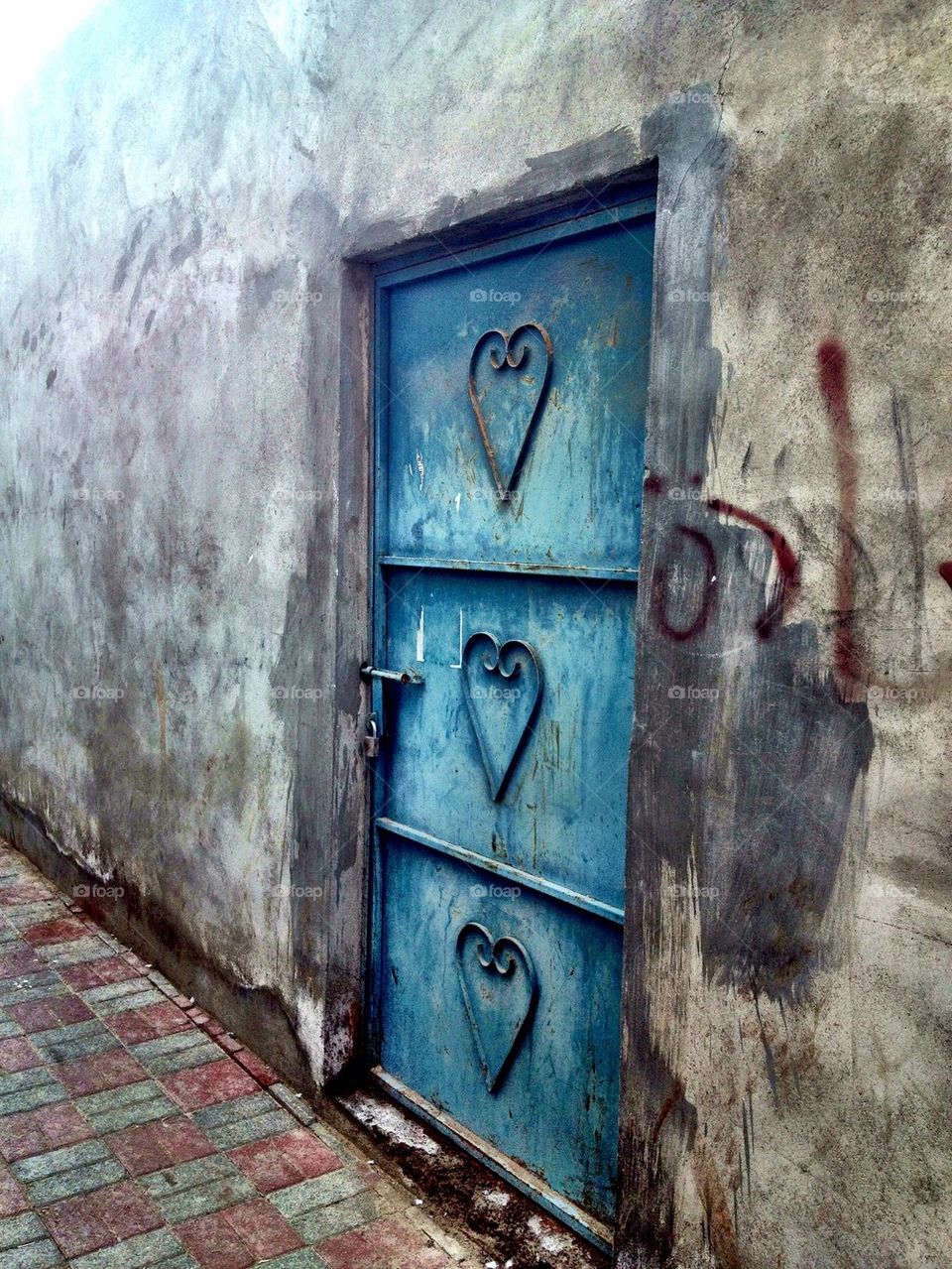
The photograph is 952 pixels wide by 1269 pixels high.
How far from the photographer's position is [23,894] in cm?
565

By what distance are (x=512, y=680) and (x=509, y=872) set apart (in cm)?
56

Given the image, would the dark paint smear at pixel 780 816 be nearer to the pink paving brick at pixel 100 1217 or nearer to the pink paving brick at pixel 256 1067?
the pink paving brick at pixel 100 1217

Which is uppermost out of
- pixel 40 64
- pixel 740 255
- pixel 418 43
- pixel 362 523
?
pixel 40 64

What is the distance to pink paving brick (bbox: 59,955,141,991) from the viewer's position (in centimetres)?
457

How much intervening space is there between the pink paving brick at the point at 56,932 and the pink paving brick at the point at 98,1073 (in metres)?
1.22

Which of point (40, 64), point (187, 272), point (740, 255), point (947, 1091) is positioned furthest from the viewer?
point (40, 64)

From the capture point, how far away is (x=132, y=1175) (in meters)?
3.26

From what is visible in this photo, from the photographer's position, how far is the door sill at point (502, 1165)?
2.88 metres

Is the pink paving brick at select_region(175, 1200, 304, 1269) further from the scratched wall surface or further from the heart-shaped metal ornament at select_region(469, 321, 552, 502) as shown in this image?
the heart-shaped metal ornament at select_region(469, 321, 552, 502)

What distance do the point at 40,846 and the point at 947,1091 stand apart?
17.1 ft

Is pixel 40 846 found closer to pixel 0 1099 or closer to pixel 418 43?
pixel 0 1099

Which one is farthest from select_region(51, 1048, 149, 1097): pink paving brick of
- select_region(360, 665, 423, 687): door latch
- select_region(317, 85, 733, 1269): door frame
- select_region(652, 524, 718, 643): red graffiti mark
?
select_region(652, 524, 718, 643): red graffiti mark

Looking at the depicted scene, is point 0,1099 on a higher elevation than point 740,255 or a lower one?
lower

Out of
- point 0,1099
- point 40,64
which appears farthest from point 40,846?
point 40,64
